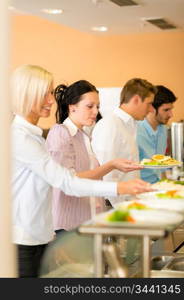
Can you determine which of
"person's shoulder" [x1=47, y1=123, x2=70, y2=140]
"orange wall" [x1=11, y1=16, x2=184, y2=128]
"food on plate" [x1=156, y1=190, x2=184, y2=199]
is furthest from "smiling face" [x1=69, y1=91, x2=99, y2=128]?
"orange wall" [x1=11, y1=16, x2=184, y2=128]

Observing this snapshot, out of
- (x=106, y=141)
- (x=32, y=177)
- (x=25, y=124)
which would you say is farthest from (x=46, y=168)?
(x=106, y=141)

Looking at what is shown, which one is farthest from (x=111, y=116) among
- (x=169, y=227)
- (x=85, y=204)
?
(x=169, y=227)

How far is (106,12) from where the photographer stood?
5871 mm

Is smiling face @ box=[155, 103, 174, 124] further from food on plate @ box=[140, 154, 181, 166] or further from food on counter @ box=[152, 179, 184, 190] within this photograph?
food on counter @ box=[152, 179, 184, 190]

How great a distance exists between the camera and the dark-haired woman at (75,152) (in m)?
2.69

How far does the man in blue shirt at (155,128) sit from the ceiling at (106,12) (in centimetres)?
123

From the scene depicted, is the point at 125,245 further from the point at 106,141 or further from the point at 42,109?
the point at 106,141

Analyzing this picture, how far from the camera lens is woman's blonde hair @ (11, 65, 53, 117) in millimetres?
2264

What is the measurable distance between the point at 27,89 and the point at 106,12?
12.4ft

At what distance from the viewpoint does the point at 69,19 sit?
6.31 metres

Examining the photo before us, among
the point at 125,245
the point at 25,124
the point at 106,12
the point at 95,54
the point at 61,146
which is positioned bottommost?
the point at 125,245

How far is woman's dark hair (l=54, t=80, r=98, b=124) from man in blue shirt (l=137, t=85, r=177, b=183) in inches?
Result: 48.5

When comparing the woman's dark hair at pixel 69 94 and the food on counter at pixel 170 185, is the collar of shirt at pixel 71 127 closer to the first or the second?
the woman's dark hair at pixel 69 94

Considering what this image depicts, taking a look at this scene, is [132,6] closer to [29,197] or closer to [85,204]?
[85,204]
